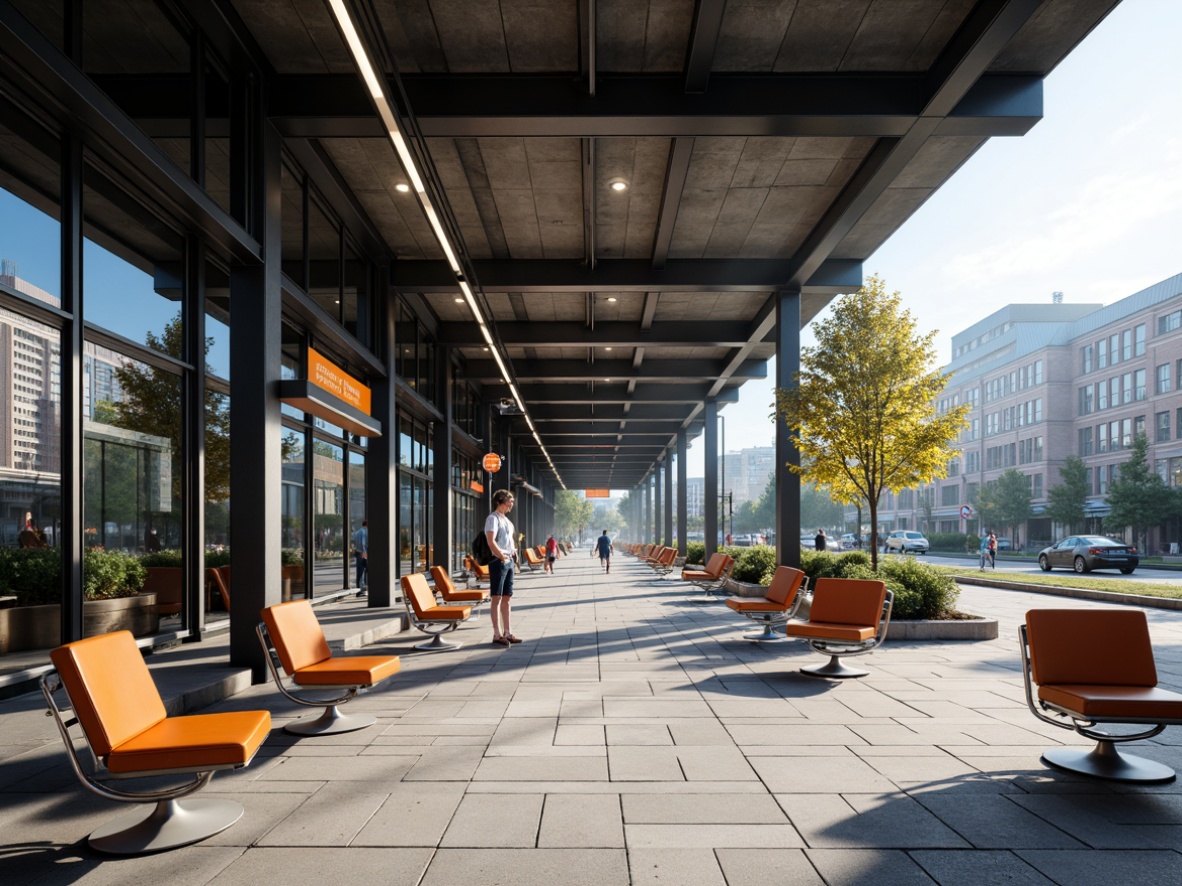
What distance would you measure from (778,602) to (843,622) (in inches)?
87.7

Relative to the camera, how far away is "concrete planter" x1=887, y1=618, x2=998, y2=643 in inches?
447

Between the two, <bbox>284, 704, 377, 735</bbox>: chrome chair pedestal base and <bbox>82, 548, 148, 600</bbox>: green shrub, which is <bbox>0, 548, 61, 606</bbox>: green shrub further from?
<bbox>284, 704, 377, 735</bbox>: chrome chair pedestal base

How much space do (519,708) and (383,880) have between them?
3.47m

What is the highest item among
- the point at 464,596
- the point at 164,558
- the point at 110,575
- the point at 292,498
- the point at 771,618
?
the point at 292,498

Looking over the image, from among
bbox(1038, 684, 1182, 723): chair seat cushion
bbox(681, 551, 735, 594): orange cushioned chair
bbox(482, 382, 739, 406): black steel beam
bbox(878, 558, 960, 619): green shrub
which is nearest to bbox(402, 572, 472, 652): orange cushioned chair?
bbox(878, 558, 960, 619): green shrub

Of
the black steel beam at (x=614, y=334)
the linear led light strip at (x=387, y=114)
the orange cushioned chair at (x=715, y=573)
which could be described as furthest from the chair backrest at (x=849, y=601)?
the black steel beam at (x=614, y=334)

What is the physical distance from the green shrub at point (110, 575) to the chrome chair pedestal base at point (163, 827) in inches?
161

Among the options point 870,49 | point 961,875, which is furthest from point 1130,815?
point 870,49

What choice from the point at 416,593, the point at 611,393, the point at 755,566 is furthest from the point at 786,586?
the point at 611,393

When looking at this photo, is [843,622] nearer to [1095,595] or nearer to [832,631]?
[832,631]

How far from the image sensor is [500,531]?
35.3 ft

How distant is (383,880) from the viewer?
3.57 meters

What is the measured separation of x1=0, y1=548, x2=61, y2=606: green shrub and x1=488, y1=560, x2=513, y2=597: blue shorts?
5079 mm

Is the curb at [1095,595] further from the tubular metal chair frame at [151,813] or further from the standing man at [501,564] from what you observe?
the tubular metal chair frame at [151,813]
